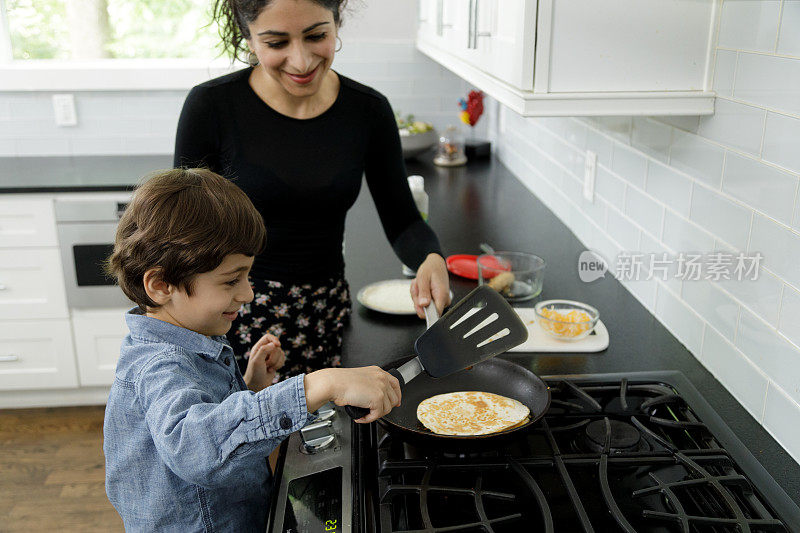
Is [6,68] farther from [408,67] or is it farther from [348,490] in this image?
[348,490]

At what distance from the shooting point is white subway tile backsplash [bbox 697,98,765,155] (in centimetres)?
112

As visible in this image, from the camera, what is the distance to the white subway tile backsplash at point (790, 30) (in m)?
1.00

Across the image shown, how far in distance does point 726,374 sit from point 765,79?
0.51 metres

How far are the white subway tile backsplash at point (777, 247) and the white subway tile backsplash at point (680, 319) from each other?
255mm

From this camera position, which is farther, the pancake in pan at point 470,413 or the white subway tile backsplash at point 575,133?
the white subway tile backsplash at point 575,133

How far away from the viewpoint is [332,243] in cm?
162

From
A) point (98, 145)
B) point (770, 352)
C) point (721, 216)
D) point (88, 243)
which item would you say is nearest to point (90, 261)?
point (88, 243)

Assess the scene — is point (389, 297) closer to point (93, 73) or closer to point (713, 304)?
point (713, 304)

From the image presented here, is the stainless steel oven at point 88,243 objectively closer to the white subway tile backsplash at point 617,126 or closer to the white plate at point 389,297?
the white plate at point 389,297

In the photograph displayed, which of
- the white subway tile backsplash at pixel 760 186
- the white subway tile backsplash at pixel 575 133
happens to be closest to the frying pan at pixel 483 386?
the white subway tile backsplash at pixel 760 186

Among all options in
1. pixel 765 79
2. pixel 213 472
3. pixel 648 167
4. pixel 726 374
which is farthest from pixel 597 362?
pixel 213 472

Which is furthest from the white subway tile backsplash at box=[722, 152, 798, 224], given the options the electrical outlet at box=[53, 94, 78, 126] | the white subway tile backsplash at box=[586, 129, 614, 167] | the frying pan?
the electrical outlet at box=[53, 94, 78, 126]

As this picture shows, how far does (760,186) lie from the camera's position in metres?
1.12

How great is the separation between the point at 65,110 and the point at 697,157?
2.73m
